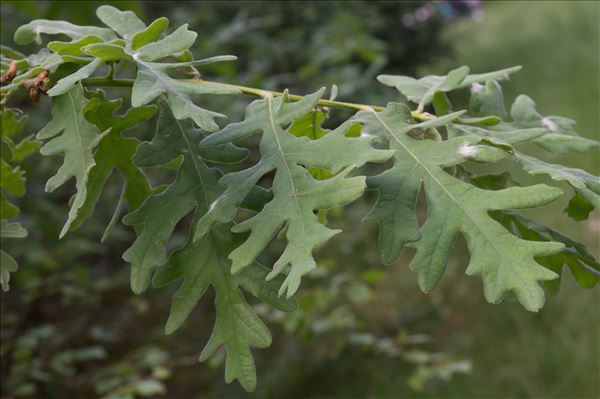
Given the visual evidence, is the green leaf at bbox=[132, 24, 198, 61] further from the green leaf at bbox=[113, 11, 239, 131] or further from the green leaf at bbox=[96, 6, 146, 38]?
the green leaf at bbox=[96, 6, 146, 38]

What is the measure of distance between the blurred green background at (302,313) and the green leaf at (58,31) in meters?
0.91

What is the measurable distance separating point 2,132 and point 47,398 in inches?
83.8

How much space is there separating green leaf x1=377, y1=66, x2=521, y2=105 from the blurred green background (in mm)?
1164

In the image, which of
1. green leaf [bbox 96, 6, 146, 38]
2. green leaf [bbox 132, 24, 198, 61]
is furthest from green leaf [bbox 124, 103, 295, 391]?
green leaf [bbox 96, 6, 146, 38]

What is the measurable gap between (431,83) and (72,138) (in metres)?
0.55

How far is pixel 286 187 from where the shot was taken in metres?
0.91

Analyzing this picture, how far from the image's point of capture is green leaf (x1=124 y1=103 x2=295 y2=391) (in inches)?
37.5

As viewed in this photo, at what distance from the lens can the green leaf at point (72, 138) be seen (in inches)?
37.2

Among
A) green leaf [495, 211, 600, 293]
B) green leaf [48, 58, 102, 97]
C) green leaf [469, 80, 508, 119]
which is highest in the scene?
green leaf [48, 58, 102, 97]

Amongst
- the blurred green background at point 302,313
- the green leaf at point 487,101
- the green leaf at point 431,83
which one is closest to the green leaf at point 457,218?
the green leaf at point 431,83

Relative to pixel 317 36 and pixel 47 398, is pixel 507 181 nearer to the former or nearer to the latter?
pixel 47 398

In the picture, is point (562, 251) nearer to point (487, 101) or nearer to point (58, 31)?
point (487, 101)

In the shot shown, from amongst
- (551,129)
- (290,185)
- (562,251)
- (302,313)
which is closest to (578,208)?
(562,251)

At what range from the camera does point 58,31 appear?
115cm
